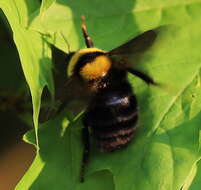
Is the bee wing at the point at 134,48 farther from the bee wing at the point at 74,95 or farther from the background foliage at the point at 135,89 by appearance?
the bee wing at the point at 74,95

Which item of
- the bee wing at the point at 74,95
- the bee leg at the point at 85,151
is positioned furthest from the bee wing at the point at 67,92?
the bee leg at the point at 85,151

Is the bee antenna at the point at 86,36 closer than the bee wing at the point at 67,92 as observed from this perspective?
No

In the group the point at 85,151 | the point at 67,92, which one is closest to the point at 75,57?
the point at 67,92

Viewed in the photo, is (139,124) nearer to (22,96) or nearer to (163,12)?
(163,12)

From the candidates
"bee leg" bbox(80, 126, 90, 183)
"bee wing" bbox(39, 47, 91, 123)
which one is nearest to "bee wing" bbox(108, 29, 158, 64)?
"bee wing" bbox(39, 47, 91, 123)

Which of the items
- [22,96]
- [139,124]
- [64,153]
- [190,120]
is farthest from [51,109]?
[22,96]

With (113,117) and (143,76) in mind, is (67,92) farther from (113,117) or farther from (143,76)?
(143,76)
